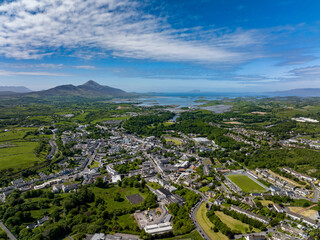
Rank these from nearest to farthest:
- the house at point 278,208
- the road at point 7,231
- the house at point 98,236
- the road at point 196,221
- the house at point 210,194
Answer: the house at point 98,236 < the road at point 196,221 < the road at point 7,231 < the house at point 278,208 < the house at point 210,194

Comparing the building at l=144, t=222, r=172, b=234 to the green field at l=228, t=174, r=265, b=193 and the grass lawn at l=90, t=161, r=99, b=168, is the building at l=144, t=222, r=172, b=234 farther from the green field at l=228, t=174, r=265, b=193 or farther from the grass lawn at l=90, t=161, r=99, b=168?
the grass lawn at l=90, t=161, r=99, b=168

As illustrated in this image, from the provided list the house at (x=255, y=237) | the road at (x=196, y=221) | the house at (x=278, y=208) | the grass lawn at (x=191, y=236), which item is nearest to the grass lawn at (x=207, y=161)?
the road at (x=196, y=221)

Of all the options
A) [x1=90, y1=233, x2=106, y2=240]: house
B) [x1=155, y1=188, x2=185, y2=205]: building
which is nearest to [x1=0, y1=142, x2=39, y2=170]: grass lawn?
[x1=90, y1=233, x2=106, y2=240]: house

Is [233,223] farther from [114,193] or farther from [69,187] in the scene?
[69,187]

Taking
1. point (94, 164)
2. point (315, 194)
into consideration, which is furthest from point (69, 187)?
point (315, 194)

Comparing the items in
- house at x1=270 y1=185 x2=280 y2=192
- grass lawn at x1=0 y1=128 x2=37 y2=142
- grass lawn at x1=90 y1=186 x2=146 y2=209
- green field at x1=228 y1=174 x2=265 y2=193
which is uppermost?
grass lawn at x1=0 y1=128 x2=37 y2=142

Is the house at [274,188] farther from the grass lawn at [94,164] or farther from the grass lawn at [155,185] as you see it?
the grass lawn at [94,164]

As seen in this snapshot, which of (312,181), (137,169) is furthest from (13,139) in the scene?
(312,181)
